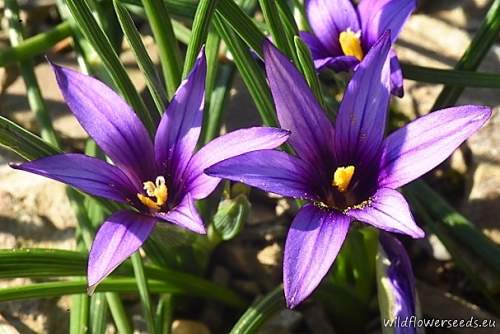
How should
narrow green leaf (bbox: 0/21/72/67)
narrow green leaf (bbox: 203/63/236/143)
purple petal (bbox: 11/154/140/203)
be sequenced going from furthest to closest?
1. narrow green leaf (bbox: 0/21/72/67)
2. narrow green leaf (bbox: 203/63/236/143)
3. purple petal (bbox: 11/154/140/203)

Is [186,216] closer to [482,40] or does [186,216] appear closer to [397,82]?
[397,82]

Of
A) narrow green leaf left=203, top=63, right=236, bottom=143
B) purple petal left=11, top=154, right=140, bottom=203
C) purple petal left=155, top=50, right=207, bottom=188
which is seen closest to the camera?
purple petal left=11, top=154, right=140, bottom=203

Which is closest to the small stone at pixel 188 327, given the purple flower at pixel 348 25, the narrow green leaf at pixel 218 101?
the narrow green leaf at pixel 218 101

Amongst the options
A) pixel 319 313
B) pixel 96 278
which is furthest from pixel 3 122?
pixel 319 313

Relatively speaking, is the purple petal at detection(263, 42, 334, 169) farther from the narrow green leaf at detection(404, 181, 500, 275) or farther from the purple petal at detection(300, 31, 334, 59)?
the narrow green leaf at detection(404, 181, 500, 275)

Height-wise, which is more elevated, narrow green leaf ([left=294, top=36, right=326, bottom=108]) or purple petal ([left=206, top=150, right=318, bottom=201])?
narrow green leaf ([left=294, top=36, right=326, bottom=108])

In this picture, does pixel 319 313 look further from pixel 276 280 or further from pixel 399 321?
pixel 399 321

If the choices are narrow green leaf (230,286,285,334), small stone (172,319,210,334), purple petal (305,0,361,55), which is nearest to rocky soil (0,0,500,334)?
small stone (172,319,210,334)

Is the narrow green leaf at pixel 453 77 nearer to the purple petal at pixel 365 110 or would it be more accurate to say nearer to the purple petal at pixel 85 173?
the purple petal at pixel 365 110
